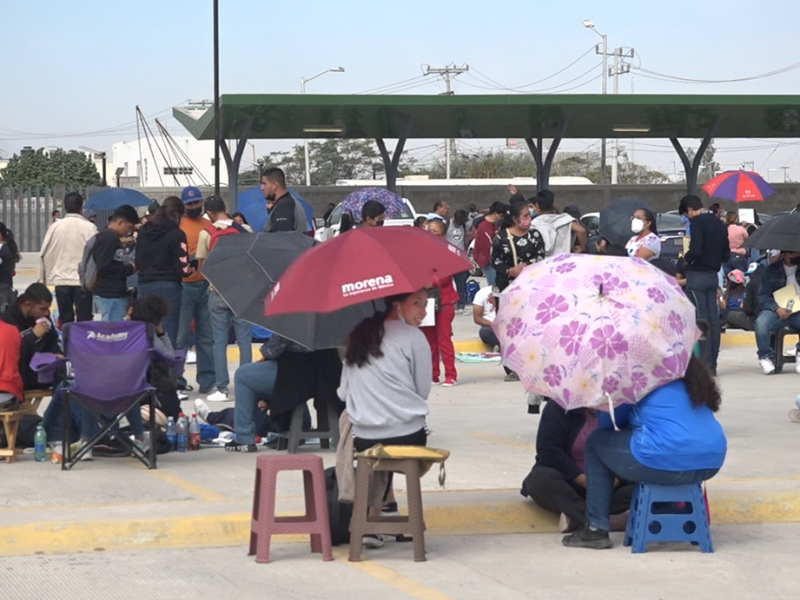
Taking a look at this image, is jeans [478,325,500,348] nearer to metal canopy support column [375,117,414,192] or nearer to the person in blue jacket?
the person in blue jacket

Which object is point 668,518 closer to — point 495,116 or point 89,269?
point 89,269

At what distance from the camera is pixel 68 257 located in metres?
15.0

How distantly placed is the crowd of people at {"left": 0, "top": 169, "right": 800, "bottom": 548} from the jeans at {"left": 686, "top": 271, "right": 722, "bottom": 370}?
0.02 metres

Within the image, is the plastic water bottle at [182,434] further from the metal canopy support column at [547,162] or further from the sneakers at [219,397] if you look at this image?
the metal canopy support column at [547,162]

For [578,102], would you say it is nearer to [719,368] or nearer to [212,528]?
[719,368]

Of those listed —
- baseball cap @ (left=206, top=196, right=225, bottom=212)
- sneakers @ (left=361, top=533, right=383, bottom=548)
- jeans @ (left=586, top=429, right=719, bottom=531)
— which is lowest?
sneakers @ (left=361, top=533, right=383, bottom=548)

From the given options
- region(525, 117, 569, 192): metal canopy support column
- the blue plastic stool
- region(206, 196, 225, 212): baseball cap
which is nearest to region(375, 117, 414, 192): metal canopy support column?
region(525, 117, 569, 192): metal canopy support column

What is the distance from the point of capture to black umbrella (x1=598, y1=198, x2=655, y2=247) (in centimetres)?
1655

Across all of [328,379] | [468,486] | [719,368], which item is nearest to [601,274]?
[468,486]

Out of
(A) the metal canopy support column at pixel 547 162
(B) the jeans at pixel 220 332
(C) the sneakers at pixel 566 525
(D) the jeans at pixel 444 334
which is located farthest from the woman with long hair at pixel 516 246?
(A) the metal canopy support column at pixel 547 162

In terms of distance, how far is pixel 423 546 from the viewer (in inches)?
270

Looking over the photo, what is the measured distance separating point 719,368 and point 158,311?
8.12 metres

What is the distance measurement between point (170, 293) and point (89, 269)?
1110 mm

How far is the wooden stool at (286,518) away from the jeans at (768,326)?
353 inches
